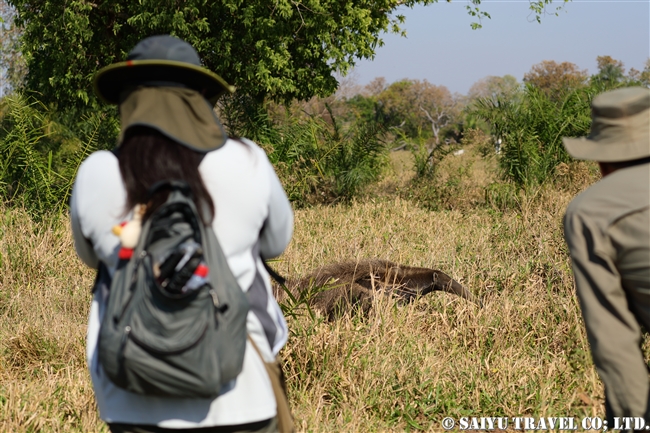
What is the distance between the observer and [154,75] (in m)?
2.18

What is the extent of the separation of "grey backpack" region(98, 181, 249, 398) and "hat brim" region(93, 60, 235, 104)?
0.38 meters

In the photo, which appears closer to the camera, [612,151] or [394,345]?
[612,151]

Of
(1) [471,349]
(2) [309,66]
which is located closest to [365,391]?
(1) [471,349]

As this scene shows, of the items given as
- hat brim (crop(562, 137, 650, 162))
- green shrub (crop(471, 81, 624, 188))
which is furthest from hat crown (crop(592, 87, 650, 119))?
green shrub (crop(471, 81, 624, 188))

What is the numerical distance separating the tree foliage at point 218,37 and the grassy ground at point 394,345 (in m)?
5.29

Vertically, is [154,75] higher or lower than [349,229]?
higher

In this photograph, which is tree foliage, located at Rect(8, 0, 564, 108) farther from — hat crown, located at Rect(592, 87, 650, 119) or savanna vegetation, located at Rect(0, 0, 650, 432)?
hat crown, located at Rect(592, 87, 650, 119)

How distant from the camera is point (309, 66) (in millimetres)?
13984

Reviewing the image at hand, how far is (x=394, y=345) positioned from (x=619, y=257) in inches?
103

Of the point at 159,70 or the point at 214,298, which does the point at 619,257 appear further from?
the point at 159,70

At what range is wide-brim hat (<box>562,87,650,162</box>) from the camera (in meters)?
2.47

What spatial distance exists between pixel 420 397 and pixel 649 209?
239cm

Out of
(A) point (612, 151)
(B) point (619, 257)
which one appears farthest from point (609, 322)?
(A) point (612, 151)

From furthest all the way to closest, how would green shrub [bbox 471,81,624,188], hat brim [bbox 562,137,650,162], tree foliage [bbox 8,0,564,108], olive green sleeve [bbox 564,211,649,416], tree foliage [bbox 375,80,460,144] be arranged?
tree foliage [bbox 375,80,460,144] < tree foliage [bbox 8,0,564,108] < green shrub [bbox 471,81,624,188] < hat brim [bbox 562,137,650,162] < olive green sleeve [bbox 564,211,649,416]
